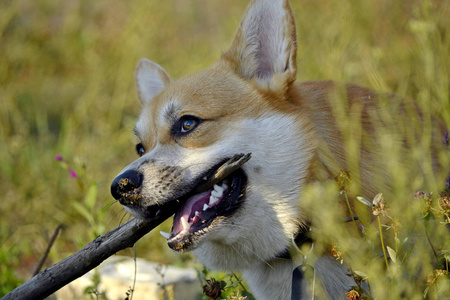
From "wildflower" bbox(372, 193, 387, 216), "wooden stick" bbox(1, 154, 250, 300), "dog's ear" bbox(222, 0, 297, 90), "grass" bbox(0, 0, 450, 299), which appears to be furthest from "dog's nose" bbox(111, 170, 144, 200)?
"wildflower" bbox(372, 193, 387, 216)

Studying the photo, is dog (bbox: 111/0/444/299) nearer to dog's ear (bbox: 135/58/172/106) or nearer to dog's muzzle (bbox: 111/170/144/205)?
dog's muzzle (bbox: 111/170/144/205)

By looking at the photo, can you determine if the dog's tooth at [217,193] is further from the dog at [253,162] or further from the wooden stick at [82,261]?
the wooden stick at [82,261]

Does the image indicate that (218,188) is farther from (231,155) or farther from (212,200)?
(231,155)

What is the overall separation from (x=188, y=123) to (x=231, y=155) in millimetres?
312

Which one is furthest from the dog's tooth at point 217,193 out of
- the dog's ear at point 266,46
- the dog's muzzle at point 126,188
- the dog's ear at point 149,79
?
the dog's ear at point 149,79

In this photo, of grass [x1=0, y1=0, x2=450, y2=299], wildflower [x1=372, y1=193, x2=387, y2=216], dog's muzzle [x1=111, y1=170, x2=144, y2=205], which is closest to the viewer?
wildflower [x1=372, y1=193, x2=387, y2=216]

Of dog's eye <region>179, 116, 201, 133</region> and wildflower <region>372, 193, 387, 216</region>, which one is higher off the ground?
dog's eye <region>179, 116, 201, 133</region>

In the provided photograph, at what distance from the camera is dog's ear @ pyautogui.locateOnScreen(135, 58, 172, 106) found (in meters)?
3.35

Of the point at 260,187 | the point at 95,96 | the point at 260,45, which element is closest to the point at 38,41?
the point at 95,96

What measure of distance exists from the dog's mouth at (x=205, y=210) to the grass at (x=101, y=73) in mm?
695

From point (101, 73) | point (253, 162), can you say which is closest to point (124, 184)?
point (253, 162)

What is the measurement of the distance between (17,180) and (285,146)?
3720mm

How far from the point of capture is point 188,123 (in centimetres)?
256

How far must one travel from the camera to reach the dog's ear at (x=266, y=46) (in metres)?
2.55
